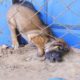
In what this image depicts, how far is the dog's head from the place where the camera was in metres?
2.34

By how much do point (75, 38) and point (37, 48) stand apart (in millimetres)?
319

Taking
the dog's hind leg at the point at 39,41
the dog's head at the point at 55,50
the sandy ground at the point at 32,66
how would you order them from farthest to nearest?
the dog's hind leg at the point at 39,41
the dog's head at the point at 55,50
the sandy ground at the point at 32,66

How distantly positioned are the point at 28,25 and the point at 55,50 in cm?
31

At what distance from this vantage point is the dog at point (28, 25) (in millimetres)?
2463

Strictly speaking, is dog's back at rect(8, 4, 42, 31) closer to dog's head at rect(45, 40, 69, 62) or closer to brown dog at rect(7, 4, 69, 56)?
brown dog at rect(7, 4, 69, 56)

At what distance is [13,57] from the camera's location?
244cm

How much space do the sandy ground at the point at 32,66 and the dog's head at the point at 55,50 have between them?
40 millimetres

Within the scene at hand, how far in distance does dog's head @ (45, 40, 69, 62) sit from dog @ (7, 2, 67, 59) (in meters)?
0.02

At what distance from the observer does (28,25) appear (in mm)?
2510

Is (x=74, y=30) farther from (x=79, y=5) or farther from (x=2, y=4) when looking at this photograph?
(x=2, y=4)

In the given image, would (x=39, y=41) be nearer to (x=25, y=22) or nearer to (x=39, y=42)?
(x=39, y=42)

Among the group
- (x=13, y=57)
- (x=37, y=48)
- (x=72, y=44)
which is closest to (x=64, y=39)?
(x=72, y=44)

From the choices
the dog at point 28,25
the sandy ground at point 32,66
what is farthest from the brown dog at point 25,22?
the sandy ground at point 32,66

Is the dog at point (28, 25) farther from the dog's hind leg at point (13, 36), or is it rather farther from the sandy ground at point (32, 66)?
the sandy ground at point (32, 66)
